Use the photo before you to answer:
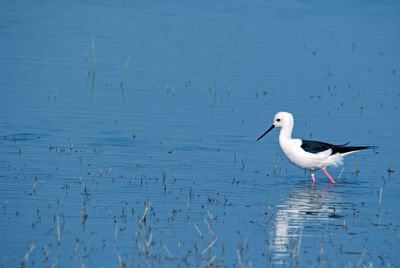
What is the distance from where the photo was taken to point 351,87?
2092 centimetres

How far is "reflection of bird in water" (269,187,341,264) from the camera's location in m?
9.48

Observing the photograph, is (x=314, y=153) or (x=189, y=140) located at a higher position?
(x=189, y=140)

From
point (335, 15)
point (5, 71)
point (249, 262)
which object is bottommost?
point (249, 262)

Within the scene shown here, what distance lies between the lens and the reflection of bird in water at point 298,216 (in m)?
9.48

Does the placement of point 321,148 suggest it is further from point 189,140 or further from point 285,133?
point 189,140

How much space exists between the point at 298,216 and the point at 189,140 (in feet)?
15.8

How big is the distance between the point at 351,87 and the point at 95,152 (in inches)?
358

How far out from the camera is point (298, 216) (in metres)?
10.8

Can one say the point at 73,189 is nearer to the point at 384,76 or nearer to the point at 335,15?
the point at 384,76

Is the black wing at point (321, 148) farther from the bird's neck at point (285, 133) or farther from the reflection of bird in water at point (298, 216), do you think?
the reflection of bird in water at point (298, 216)

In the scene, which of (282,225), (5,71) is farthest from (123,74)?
(282,225)

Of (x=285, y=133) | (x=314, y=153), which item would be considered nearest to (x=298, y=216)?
(x=314, y=153)

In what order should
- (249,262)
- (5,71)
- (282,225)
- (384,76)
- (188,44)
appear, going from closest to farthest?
(249,262)
(282,225)
(5,71)
(384,76)
(188,44)

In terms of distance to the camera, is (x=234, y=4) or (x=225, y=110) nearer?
(x=225, y=110)
